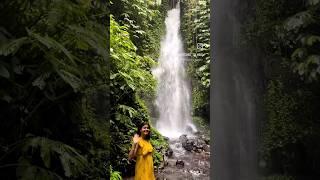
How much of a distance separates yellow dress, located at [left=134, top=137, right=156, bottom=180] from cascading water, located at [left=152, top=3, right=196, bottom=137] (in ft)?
25.8

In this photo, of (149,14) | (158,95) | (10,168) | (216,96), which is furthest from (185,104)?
(10,168)

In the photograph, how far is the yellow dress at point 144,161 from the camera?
500 cm

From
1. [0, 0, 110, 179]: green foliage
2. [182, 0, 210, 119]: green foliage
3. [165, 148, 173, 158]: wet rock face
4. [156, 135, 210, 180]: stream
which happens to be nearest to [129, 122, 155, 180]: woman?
[0, 0, 110, 179]: green foliage

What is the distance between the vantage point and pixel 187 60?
1432 centimetres

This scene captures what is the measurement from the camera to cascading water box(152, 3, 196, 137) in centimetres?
1355

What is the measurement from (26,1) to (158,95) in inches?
442

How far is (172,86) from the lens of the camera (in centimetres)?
1419

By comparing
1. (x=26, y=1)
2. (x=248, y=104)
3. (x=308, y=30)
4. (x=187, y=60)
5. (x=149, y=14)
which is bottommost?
(x=248, y=104)

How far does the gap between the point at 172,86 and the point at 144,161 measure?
9207 millimetres

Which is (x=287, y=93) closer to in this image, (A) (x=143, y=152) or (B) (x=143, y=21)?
(A) (x=143, y=152)

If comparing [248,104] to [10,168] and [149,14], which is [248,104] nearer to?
[10,168]

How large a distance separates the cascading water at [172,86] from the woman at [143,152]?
788 cm

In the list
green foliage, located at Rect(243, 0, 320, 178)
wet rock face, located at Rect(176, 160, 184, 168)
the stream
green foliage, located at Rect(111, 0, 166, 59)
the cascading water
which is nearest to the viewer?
green foliage, located at Rect(243, 0, 320, 178)

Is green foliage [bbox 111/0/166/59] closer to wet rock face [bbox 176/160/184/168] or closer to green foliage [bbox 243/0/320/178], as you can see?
wet rock face [bbox 176/160/184/168]
